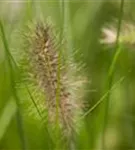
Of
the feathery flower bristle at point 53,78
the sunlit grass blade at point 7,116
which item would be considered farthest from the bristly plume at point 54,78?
the sunlit grass blade at point 7,116

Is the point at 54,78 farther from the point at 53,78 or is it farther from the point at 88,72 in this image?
the point at 88,72

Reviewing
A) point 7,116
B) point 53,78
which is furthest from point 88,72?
point 53,78

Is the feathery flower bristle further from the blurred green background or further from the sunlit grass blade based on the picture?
the sunlit grass blade

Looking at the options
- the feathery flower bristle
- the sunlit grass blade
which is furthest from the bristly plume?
the sunlit grass blade

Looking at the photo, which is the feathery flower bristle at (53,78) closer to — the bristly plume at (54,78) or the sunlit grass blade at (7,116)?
the bristly plume at (54,78)

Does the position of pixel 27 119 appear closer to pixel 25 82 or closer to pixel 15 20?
pixel 15 20

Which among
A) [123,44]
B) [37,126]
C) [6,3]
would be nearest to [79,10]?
[6,3]
